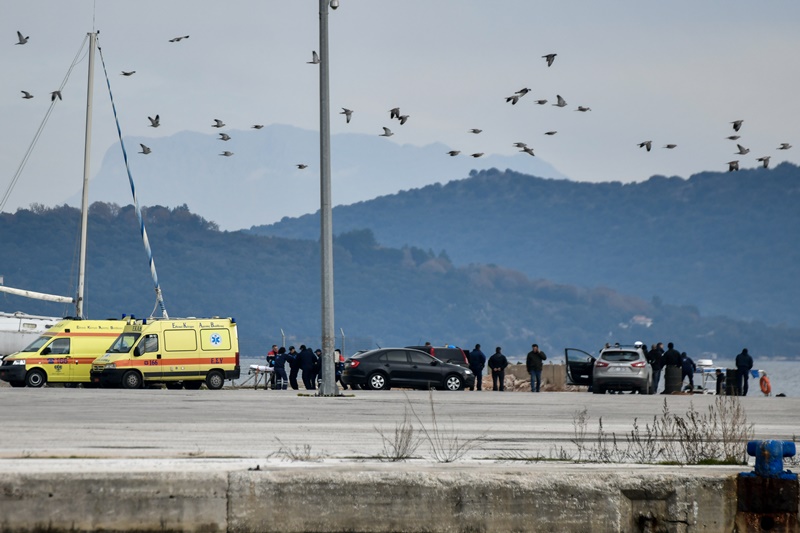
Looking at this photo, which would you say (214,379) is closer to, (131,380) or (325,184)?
(131,380)

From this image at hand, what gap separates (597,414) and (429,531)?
16267 mm

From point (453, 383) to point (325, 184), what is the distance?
13686 millimetres

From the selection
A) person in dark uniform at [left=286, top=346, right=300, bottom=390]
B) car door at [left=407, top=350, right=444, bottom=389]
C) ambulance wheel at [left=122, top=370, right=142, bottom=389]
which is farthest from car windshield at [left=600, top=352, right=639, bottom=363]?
ambulance wheel at [left=122, top=370, right=142, bottom=389]

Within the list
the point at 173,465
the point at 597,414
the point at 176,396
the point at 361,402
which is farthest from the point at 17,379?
the point at 173,465

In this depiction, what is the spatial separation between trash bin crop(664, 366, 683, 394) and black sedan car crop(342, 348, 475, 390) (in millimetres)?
6393

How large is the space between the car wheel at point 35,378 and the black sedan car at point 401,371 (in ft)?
29.2

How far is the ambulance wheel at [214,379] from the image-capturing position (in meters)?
39.1

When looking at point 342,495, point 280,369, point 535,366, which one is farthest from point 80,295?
point 342,495

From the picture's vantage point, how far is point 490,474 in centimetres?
891

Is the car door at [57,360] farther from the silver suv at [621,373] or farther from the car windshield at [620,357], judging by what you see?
the car windshield at [620,357]

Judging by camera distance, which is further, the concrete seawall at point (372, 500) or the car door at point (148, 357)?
the car door at point (148, 357)

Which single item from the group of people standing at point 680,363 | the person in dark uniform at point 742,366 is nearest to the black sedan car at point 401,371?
the group of people standing at point 680,363

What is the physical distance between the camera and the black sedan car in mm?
40250

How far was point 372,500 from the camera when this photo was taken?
8.66m
